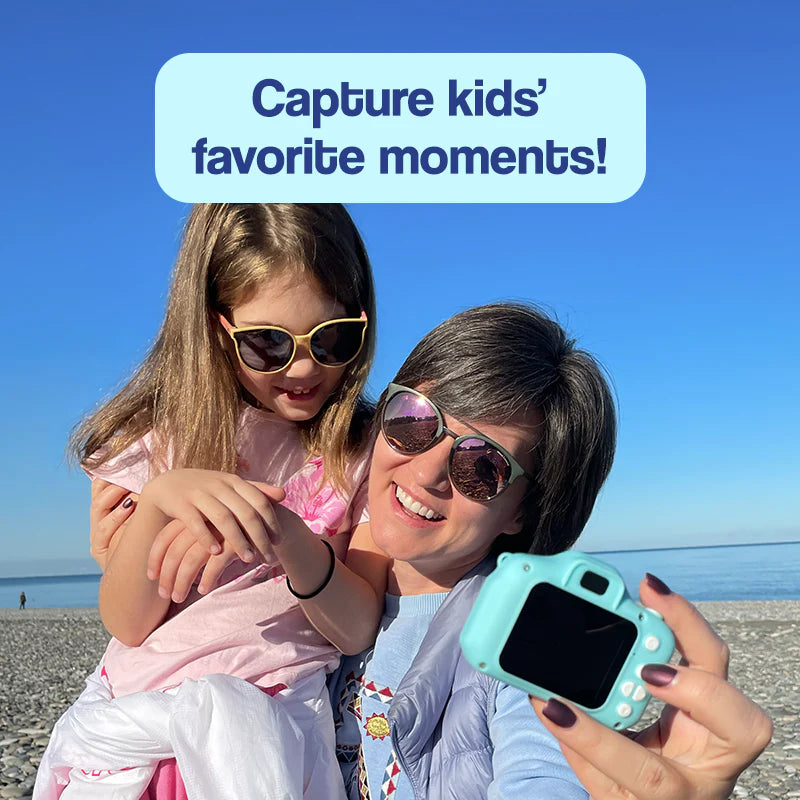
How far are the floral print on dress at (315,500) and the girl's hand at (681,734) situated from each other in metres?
1.30

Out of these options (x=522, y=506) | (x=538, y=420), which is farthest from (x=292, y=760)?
(x=538, y=420)

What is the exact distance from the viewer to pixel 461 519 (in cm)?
270

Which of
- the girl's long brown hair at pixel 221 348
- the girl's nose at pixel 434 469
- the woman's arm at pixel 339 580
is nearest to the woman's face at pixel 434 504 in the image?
the girl's nose at pixel 434 469

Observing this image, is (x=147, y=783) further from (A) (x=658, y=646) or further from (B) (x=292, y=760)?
(A) (x=658, y=646)

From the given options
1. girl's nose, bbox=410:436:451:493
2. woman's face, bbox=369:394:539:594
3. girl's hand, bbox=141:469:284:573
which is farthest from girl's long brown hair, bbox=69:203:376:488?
girl's hand, bbox=141:469:284:573

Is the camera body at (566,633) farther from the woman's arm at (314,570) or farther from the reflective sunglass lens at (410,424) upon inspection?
the reflective sunglass lens at (410,424)

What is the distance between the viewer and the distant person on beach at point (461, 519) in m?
2.45

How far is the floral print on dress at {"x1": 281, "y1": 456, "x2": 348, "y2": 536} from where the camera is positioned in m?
3.04

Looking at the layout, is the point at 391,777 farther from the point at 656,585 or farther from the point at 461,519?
the point at 656,585

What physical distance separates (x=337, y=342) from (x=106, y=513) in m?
0.98

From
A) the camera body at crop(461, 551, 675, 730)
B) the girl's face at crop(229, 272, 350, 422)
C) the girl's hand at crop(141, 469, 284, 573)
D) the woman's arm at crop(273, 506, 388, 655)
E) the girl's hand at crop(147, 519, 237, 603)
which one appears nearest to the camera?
the camera body at crop(461, 551, 675, 730)

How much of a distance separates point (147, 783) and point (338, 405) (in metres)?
1.36

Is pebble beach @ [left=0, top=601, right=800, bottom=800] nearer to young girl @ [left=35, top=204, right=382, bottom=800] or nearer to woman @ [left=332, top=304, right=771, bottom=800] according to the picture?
young girl @ [left=35, top=204, right=382, bottom=800]

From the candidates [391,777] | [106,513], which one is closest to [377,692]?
[391,777]
